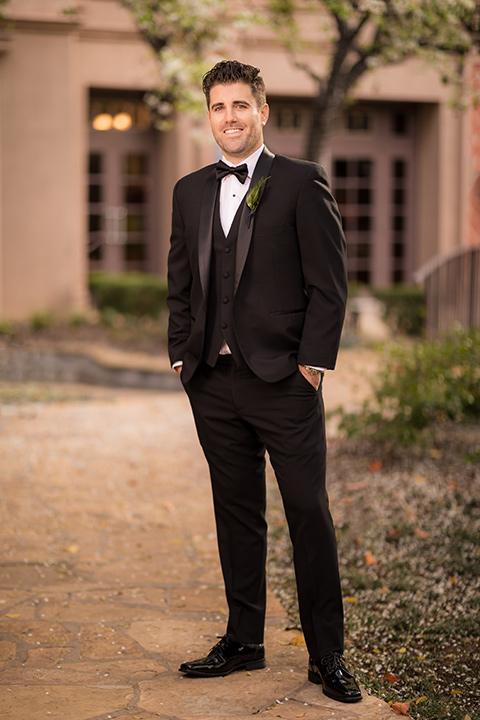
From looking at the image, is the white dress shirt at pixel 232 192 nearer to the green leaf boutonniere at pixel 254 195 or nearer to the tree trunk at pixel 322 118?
the green leaf boutonniere at pixel 254 195

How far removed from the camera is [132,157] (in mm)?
15164

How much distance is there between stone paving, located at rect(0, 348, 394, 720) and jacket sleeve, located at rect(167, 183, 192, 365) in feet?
3.96

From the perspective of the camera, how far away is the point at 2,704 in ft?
10.1

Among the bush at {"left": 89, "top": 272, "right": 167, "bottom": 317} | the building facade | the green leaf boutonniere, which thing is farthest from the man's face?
the building facade

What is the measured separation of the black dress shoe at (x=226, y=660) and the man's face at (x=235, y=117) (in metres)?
1.82

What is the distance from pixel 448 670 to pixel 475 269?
6.27m

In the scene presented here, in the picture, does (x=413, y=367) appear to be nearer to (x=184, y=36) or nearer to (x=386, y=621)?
(x=386, y=621)

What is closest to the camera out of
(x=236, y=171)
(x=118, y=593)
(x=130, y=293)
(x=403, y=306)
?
(x=236, y=171)

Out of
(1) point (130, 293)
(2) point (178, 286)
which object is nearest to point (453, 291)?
(1) point (130, 293)

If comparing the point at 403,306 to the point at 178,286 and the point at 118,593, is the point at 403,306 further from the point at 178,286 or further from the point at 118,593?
the point at 178,286

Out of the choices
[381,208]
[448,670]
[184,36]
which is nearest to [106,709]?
Result: [448,670]

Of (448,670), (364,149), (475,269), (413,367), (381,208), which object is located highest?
(364,149)

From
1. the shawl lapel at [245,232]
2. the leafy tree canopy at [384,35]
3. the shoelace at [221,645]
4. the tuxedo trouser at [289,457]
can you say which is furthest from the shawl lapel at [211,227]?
the leafy tree canopy at [384,35]

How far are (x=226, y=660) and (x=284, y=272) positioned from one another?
57.4 inches
